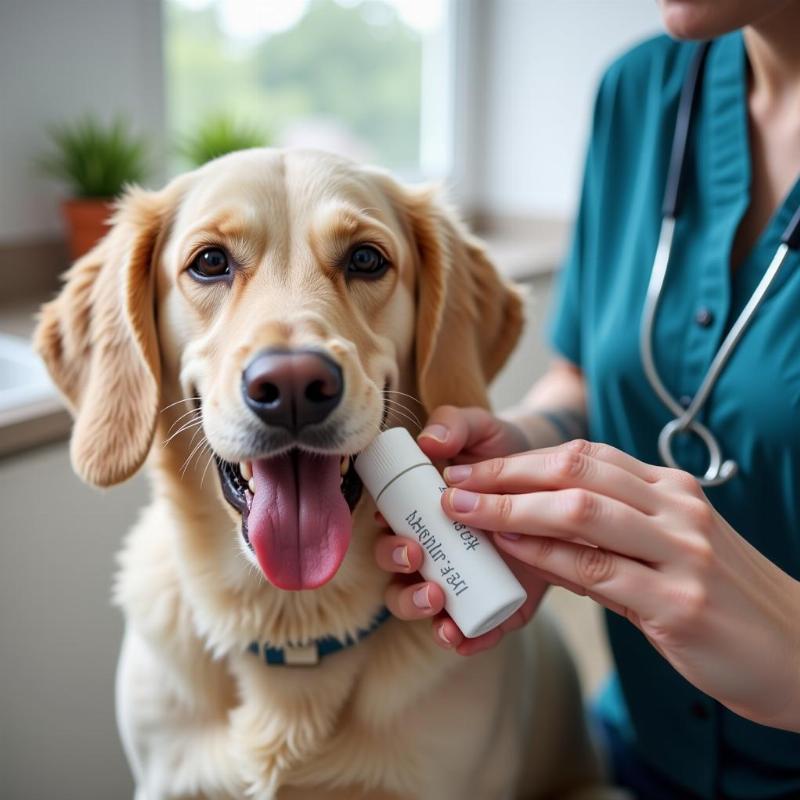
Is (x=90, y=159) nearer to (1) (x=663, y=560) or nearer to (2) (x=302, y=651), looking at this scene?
(2) (x=302, y=651)

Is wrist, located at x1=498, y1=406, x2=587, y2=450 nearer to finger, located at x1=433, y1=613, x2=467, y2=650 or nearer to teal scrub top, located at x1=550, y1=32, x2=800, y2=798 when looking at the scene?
teal scrub top, located at x1=550, y1=32, x2=800, y2=798

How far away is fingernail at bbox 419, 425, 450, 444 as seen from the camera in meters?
0.92

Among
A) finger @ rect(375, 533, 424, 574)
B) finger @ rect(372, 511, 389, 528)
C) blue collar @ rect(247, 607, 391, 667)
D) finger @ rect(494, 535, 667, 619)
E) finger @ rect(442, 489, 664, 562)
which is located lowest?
blue collar @ rect(247, 607, 391, 667)

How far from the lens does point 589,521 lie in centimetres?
72

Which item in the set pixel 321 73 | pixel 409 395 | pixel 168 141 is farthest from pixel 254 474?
pixel 321 73

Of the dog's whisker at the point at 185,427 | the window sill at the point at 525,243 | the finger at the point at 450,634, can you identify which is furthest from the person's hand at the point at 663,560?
the window sill at the point at 525,243

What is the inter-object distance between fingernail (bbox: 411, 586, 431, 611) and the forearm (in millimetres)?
324

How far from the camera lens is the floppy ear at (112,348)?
3.30 ft

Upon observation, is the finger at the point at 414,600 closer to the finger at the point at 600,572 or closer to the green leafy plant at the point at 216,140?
the finger at the point at 600,572

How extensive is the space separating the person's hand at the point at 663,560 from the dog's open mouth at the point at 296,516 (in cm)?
13

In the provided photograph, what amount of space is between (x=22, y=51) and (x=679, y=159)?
1.42 m

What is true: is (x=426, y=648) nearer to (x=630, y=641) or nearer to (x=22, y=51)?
(x=630, y=641)

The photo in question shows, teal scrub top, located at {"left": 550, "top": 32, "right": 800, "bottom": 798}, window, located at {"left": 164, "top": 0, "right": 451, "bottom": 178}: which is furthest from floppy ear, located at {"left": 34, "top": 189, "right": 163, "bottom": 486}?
window, located at {"left": 164, "top": 0, "right": 451, "bottom": 178}

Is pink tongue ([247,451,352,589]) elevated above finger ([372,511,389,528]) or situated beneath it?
elevated above
